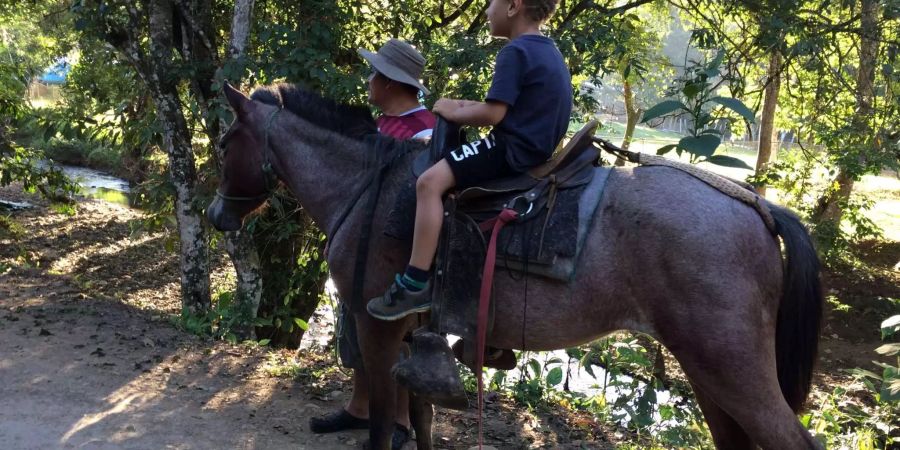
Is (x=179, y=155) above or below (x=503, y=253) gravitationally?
above

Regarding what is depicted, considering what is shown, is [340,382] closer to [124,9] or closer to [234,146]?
[234,146]

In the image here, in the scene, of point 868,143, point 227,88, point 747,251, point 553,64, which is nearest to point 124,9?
point 227,88

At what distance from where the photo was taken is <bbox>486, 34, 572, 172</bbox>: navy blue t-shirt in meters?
3.07

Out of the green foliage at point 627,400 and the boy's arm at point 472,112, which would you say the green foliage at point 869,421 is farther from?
the boy's arm at point 472,112

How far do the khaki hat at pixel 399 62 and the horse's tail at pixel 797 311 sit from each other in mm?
2162

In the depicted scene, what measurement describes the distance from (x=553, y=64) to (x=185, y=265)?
5304mm

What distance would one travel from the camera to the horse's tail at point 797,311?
119 inches

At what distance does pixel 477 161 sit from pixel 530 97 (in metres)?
0.36

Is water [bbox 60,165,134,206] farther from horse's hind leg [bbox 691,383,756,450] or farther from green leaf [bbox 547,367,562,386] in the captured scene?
horse's hind leg [bbox 691,383,756,450]

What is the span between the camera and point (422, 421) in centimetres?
418

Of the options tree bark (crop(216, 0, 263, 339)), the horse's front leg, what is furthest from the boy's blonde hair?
tree bark (crop(216, 0, 263, 339))

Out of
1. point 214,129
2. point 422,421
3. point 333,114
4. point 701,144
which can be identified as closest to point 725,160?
point 701,144

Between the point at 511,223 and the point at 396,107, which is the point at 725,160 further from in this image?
the point at 396,107

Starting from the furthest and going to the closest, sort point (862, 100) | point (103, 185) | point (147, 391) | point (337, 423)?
point (103, 185)
point (862, 100)
point (147, 391)
point (337, 423)
